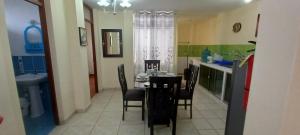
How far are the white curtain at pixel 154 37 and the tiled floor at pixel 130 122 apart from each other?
4.81 feet

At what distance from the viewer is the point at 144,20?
420cm

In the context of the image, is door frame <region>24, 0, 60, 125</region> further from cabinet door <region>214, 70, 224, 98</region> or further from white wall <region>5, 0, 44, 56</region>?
cabinet door <region>214, 70, 224, 98</region>

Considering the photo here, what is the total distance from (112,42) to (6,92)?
115 inches

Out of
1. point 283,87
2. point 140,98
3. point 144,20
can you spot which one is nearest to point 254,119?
point 283,87

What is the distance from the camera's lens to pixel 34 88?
8.73 feet

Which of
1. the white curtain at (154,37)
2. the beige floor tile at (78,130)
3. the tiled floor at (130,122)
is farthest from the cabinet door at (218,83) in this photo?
the beige floor tile at (78,130)

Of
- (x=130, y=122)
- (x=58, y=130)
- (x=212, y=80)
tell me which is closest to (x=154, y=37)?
(x=212, y=80)

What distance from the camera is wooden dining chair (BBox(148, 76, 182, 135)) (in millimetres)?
1962

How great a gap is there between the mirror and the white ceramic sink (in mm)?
1677

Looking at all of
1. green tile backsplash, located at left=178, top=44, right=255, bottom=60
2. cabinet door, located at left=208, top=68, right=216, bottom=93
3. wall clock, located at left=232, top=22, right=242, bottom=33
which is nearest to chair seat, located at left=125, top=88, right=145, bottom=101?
cabinet door, located at left=208, top=68, right=216, bottom=93

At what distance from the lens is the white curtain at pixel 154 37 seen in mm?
4199

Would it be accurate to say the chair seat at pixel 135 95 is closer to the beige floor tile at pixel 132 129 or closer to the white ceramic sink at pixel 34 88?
the beige floor tile at pixel 132 129

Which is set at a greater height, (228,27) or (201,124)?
(228,27)

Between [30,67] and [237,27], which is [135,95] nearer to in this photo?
[30,67]
